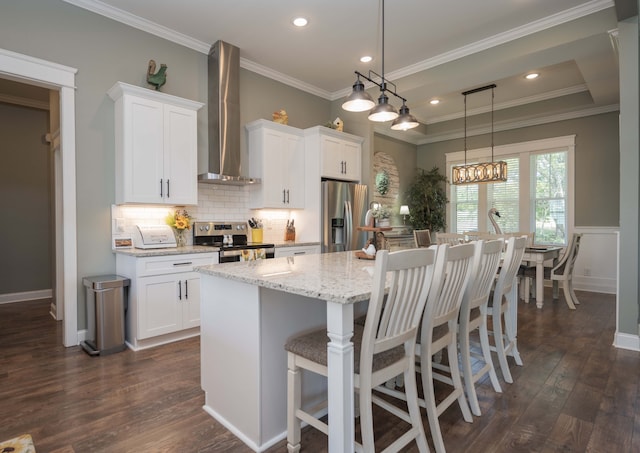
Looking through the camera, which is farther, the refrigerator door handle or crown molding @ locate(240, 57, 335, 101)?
the refrigerator door handle

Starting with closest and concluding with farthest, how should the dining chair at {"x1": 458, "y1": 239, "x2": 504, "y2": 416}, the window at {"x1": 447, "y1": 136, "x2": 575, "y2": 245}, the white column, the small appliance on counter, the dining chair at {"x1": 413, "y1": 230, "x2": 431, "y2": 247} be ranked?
1. the white column
2. the dining chair at {"x1": 458, "y1": 239, "x2": 504, "y2": 416}
3. the small appliance on counter
4. the dining chair at {"x1": 413, "y1": 230, "x2": 431, "y2": 247}
5. the window at {"x1": 447, "y1": 136, "x2": 575, "y2": 245}

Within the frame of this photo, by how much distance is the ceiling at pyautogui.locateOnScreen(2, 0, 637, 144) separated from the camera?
3336 mm

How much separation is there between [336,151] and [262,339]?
369 centimetres

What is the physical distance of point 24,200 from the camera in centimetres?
516

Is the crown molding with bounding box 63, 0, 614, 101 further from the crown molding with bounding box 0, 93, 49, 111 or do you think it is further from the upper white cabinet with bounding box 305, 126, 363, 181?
the crown molding with bounding box 0, 93, 49, 111

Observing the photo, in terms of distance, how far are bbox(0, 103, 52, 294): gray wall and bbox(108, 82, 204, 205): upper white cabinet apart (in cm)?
289

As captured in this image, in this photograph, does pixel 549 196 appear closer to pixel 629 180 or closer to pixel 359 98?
pixel 629 180

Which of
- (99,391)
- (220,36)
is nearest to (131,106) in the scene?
(220,36)

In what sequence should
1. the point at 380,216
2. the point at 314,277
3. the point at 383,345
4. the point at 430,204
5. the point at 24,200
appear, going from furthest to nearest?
1. the point at 430,204
2. the point at 24,200
3. the point at 380,216
4. the point at 314,277
5. the point at 383,345

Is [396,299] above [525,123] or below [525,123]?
below

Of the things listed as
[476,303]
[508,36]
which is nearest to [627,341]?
[476,303]

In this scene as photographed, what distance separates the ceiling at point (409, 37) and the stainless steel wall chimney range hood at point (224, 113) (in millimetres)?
168

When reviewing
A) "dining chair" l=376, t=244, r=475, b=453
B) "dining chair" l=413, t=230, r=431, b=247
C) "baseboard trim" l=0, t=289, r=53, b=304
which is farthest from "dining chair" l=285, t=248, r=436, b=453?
"baseboard trim" l=0, t=289, r=53, b=304

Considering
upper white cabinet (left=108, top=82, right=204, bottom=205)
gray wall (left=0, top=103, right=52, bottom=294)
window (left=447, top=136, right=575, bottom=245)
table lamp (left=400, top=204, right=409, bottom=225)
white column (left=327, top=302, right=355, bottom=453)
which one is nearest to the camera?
white column (left=327, top=302, right=355, bottom=453)
